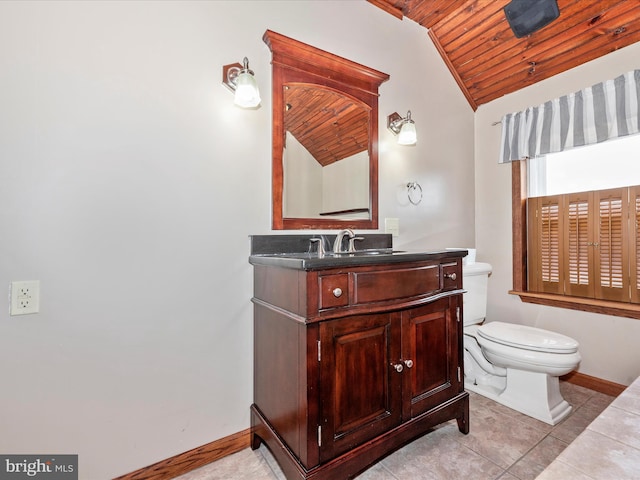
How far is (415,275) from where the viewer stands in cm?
143

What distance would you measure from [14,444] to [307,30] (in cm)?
226

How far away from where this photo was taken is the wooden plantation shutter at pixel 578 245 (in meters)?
2.09

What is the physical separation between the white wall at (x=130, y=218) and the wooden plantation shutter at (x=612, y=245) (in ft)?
6.87

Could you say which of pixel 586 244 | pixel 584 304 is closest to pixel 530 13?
pixel 586 244

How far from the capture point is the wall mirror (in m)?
1.67

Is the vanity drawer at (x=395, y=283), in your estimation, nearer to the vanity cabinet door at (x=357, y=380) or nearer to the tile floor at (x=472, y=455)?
the vanity cabinet door at (x=357, y=380)

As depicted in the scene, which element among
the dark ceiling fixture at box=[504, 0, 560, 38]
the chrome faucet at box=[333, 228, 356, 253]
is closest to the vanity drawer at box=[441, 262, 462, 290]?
the chrome faucet at box=[333, 228, 356, 253]

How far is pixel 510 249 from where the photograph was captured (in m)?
2.49

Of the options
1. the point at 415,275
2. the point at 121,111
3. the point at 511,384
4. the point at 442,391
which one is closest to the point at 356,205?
the point at 415,275

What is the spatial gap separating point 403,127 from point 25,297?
6.80 ft

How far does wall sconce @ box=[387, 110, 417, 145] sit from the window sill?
147 cm
